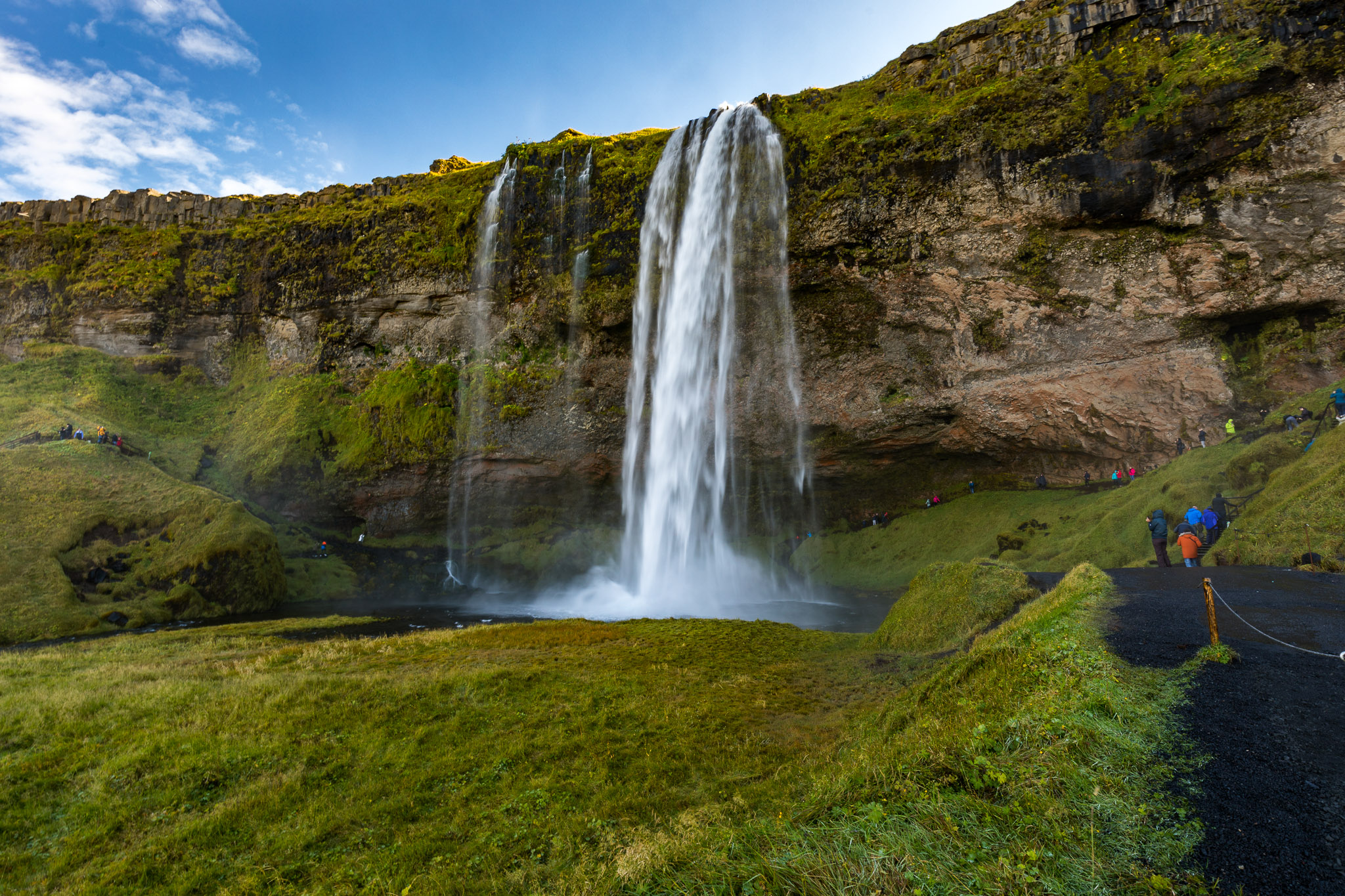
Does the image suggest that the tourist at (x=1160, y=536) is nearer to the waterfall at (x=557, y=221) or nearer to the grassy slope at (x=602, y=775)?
the grassy slope at (x=602, y=775)

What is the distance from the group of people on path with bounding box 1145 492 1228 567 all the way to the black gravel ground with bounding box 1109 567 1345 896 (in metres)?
4.81

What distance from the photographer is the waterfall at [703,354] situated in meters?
29.9

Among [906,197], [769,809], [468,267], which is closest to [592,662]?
[769,809]

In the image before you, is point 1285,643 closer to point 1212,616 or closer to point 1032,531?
point 1212,616

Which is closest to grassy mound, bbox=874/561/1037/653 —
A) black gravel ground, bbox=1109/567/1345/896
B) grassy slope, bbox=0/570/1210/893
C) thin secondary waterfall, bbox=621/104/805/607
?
→ grassy slope, bbox=0/570/1210/893

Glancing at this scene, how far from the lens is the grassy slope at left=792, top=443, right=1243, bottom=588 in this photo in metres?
21.2

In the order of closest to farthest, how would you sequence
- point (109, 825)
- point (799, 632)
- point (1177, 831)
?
point (1177, 831), point (109, 825), point (799, 632)

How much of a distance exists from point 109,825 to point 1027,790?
28.8 feet

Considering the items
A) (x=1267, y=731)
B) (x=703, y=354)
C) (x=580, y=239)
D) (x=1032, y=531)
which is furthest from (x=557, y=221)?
(x=1267, y=731)

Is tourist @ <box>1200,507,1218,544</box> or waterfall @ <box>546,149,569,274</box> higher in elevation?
waterfall @ <box>546,149,569,274</box>

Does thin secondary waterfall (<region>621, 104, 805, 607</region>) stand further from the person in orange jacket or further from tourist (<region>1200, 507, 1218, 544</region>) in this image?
the person in orange jacket

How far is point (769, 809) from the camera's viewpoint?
5641 mm

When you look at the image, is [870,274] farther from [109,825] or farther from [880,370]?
[109,825]

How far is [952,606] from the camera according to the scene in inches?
545
